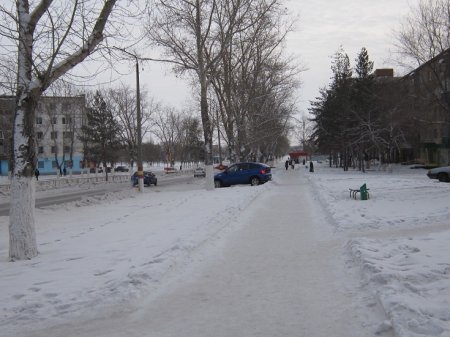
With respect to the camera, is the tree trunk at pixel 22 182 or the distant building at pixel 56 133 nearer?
the tree trunk at pixel 22 182

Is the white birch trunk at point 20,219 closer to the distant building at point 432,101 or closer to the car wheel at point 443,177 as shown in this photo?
the car wheel at point 443,177

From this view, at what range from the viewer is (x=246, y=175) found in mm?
29359

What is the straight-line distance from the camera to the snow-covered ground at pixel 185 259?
516cm

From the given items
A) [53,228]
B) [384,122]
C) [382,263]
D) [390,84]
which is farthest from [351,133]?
[382,263]

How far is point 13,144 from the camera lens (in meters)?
8.41

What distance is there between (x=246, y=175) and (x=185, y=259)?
21.5 meters

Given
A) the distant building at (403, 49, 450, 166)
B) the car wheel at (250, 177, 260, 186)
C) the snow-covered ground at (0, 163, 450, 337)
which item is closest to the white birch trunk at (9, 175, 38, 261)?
the snow-covered ground at (0, 163, 450, 337)

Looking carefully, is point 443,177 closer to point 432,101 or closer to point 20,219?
point 432,101

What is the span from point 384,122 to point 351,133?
139 inches

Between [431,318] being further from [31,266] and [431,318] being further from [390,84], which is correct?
[390,84]

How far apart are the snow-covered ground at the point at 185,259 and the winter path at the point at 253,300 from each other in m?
0.14

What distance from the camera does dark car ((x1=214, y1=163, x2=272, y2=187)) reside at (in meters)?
29.0

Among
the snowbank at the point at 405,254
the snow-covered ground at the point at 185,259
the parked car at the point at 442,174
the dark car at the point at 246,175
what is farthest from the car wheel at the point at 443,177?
the snow-covered ground at the point at 185,259

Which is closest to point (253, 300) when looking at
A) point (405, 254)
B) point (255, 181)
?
point (405, 254)
